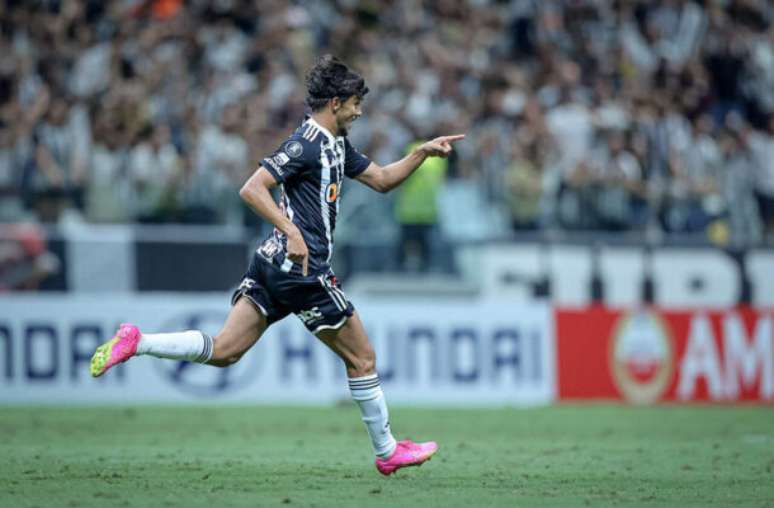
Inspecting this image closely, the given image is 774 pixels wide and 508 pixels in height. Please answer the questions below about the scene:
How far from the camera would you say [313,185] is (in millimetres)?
8477

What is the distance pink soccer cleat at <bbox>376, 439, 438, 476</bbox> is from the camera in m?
8.62

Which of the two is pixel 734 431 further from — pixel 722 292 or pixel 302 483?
pixel 302 483

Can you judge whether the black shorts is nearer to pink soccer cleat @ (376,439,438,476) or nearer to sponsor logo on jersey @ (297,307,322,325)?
sponsor logo on jersey @ (297,307,322,325)

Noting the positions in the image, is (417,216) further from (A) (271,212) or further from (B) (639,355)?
(A) (271,212)

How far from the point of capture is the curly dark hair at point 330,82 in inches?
335

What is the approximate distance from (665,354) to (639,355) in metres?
0.37

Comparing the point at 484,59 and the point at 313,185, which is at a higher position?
the point at 484,59

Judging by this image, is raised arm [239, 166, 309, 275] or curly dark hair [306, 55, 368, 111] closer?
raised arm [239, 166, 309, 275]

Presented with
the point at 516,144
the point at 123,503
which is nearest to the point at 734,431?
the point at 516,144

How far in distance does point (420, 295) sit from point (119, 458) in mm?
7471

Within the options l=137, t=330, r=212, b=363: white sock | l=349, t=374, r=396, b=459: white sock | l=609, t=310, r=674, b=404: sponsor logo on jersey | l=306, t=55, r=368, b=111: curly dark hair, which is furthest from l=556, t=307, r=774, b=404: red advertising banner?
l=137, t=330, r=212, b=363: white sock

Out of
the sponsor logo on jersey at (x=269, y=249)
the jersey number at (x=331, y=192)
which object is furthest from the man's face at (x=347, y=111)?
the sponsor logo on jersey at (x=269, y=249)

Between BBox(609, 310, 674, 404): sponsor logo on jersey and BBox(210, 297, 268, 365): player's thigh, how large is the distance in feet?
31.5

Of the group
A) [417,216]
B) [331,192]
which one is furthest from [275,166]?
[417,216]
